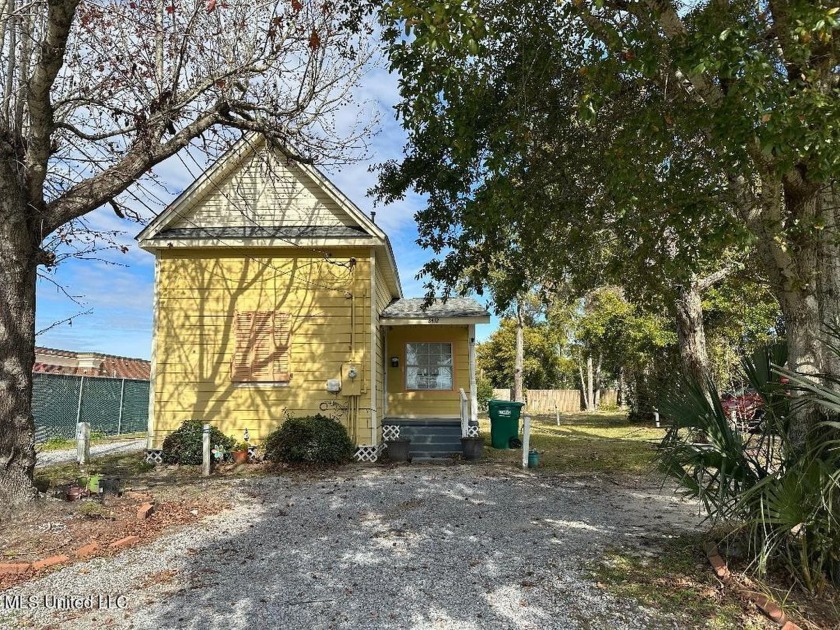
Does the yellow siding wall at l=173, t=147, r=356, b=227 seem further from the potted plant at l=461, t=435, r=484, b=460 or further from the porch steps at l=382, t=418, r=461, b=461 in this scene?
the potted plant at l=461, t=435, r=484, b=460

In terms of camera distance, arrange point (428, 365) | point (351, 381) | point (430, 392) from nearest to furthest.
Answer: point (351, 381)
point (430, 392)
point (428, 365)

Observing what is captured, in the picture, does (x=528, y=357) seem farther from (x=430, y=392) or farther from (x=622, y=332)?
(x=430, y=392)

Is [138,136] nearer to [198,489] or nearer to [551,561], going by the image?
[198,489]

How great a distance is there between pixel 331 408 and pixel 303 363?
1.13 meters

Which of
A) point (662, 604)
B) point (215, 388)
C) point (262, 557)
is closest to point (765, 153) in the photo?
point (662, 604)

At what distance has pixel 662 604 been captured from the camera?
12.8 feet

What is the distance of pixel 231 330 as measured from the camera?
1144 centimetres

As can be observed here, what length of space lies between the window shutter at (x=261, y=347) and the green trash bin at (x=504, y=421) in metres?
5.13

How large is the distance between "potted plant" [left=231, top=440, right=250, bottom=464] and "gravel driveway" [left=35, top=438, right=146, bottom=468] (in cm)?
387

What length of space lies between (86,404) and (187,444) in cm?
776

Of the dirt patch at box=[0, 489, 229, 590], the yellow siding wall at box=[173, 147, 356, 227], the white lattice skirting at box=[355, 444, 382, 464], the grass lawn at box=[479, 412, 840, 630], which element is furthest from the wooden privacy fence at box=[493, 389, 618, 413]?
the grass lawn at box=[479, 412, 840, 630]

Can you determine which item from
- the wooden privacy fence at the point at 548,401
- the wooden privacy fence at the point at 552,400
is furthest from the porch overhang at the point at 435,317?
the wooden privacy fence at the point at 548,401

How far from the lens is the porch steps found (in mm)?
11461

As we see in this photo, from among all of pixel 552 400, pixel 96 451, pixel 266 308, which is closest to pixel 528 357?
pixel 552 400
